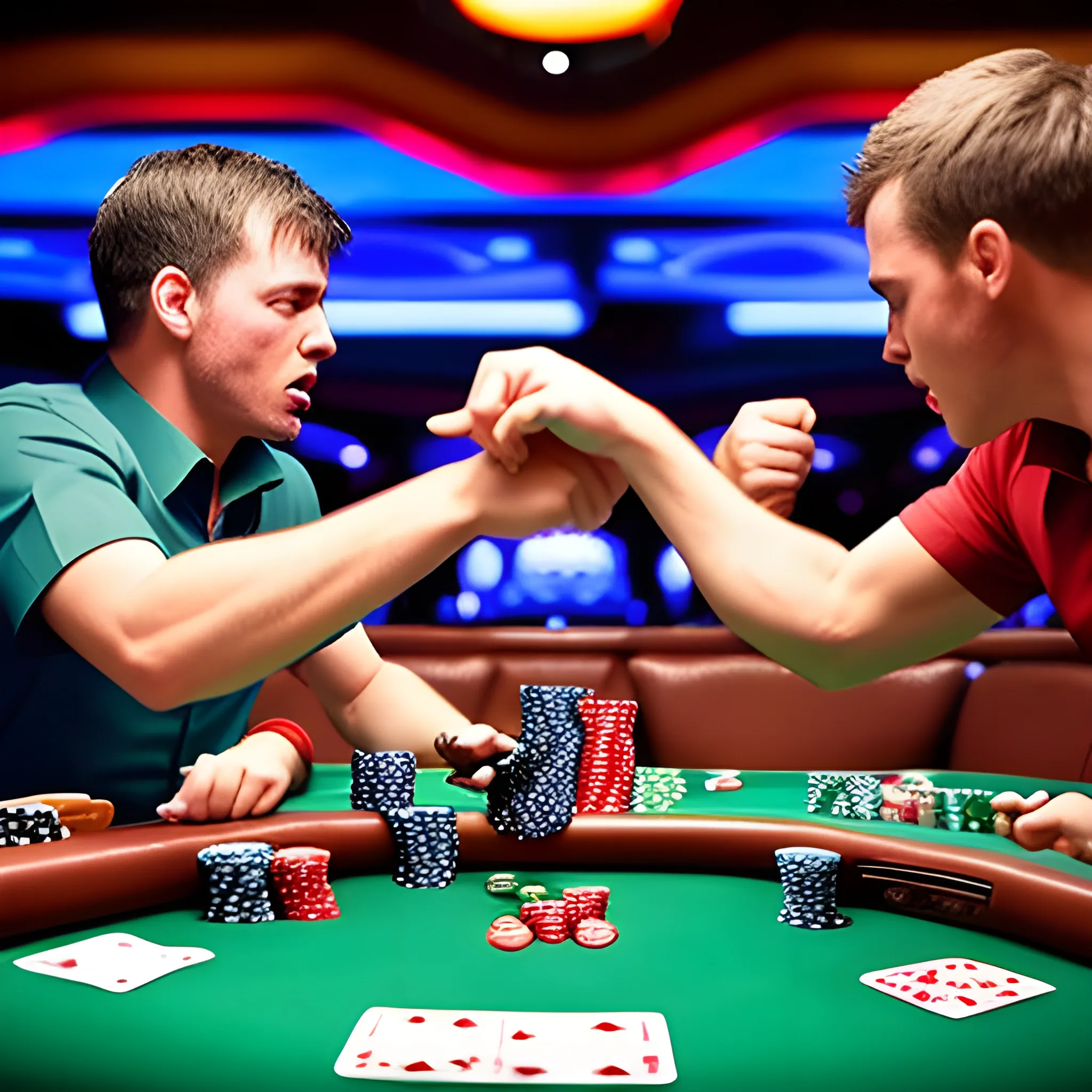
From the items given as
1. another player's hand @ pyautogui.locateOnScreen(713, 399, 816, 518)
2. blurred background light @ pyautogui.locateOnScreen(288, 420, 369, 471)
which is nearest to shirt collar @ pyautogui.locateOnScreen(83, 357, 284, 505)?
another player's hand @ pyautogui.locateOnScreen(713, 399, 816, 518)

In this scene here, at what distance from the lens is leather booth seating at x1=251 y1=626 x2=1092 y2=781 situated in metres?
3.82

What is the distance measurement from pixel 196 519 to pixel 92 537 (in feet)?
1.97

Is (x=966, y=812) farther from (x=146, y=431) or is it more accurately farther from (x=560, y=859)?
(x=146, y=431)

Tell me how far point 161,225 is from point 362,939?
1536mm

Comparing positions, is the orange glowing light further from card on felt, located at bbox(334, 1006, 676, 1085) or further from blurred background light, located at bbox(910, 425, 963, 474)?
card on felt, located at bbox(334, 1006, 676, 1085)

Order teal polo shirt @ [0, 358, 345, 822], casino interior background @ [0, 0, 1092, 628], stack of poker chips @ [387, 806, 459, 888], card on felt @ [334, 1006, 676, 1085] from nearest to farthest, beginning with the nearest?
Answer: card on felt @ [334, 1006, 676, 1085]
teal polo shirt @ [0, 358, 345, 822]
stack of poker chips @ [387, 806, 459, 888]
casino interior background @ [0, 0, 1092, 628]

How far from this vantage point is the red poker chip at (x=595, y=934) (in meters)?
1.51

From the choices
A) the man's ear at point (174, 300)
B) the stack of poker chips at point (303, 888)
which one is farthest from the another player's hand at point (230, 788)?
the man's ear at point (174, 300)

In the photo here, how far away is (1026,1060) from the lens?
1.13 metres

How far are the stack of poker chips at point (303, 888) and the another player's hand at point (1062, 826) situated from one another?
40.6 inches

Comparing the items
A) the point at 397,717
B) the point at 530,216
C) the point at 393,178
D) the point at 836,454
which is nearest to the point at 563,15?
the point at 530,216

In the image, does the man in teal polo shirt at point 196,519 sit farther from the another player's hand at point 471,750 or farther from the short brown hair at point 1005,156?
the short brown hair at point 1005,156

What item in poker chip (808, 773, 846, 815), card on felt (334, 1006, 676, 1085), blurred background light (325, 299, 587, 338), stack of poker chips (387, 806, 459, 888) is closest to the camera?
card on felt (334, 1006, 676, 1085)

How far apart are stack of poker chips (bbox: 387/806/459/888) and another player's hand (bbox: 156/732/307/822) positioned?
269 millimetres
